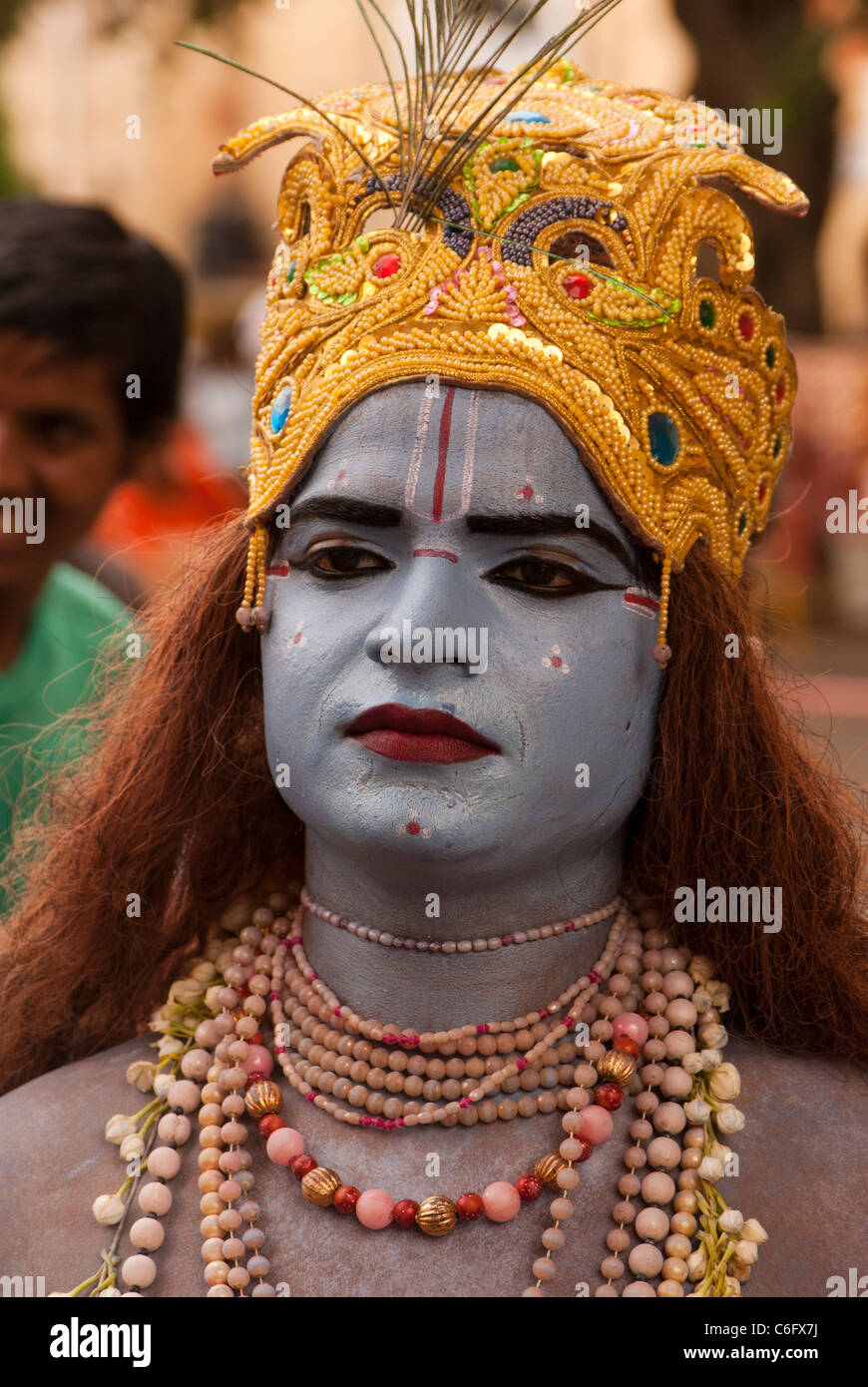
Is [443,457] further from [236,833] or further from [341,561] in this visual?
[236,833]

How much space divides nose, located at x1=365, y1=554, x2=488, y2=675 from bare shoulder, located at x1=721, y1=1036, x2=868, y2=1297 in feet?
2.59

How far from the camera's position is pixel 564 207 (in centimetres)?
218

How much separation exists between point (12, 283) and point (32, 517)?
55 centimetres

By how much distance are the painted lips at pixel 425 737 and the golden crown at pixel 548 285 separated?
0.34m

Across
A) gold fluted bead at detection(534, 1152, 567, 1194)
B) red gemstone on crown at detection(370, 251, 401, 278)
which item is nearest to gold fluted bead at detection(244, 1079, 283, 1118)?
gold fluted bead at detection(534, 1152, 567, 1194)

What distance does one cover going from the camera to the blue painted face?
2043 millimetres

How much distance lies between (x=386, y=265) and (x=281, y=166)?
5125 millimetres

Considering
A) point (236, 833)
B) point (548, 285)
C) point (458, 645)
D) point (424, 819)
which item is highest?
point (548, 285)

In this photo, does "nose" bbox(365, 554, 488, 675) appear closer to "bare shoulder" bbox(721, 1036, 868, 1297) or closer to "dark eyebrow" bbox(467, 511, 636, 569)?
"dark eyebrow" bbox(467, 511, 636, 569)

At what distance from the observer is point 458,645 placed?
204cm

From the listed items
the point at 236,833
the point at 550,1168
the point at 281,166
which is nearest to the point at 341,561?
the point at 236,833

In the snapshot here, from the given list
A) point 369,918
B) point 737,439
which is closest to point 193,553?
point 369,918

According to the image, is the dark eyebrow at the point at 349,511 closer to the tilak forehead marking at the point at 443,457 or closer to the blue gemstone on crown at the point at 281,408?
the tilak forehead marking at the point at 443,457
